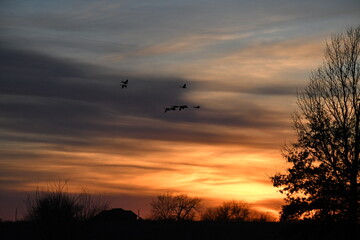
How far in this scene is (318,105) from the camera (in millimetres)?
46719

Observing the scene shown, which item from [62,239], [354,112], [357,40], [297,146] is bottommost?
[62,239]

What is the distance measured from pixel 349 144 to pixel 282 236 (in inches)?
332

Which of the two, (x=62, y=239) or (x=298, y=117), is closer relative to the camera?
(x=298, y=117)

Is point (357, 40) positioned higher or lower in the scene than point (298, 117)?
higher

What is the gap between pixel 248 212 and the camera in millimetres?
128625

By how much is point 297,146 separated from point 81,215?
21044 millimetres

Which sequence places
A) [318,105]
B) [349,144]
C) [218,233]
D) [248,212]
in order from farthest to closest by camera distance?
[248,212] < [218,233] < [318,105] < [349,144]

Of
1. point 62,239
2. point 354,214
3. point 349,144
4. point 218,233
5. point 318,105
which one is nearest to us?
point 354,214

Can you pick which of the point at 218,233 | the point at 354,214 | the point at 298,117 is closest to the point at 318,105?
the point at 298,117

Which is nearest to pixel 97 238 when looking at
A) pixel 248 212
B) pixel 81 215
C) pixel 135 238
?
pixel 135 238

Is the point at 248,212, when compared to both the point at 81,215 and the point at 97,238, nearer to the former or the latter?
the point at 97,238

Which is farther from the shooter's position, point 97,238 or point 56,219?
point 97,238

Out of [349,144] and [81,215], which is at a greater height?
[349,144]

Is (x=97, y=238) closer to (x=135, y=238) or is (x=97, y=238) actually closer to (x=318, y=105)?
(x=135, y=238)
